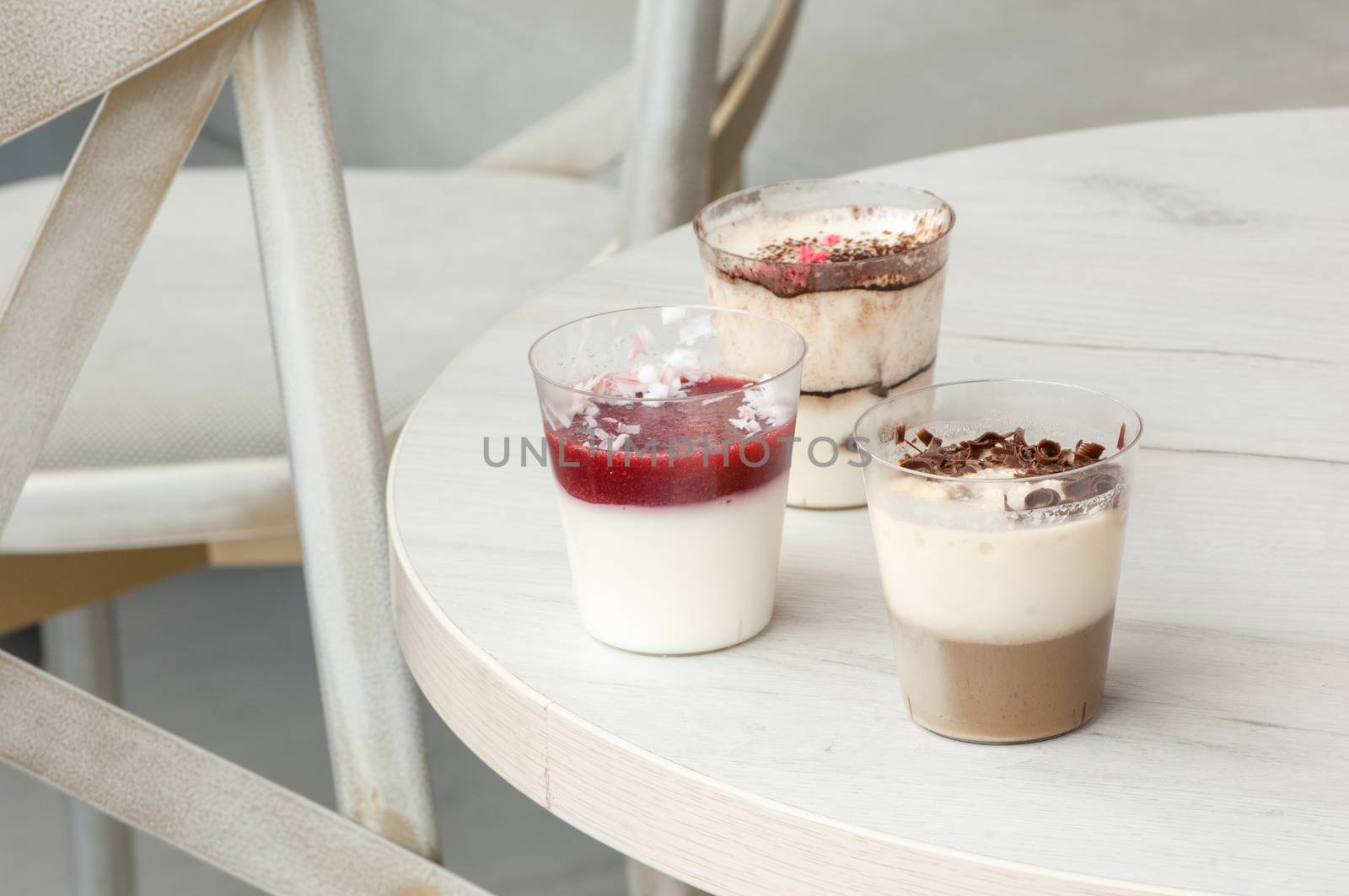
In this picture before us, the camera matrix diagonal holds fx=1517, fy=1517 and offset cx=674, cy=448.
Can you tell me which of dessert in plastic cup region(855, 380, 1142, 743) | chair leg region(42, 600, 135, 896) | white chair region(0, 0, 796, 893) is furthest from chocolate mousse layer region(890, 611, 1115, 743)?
chair leg region(42, 600, 135, 896)

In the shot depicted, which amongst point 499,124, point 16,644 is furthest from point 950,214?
point 499,124

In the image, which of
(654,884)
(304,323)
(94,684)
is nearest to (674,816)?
(304,323)

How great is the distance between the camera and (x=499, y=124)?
2.47 meters

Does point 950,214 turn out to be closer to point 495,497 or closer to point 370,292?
point 495,497

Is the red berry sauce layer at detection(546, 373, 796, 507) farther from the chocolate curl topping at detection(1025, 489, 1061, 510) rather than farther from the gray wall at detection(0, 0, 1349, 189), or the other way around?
the gray wall at detection(0, 0, 1349, 189)

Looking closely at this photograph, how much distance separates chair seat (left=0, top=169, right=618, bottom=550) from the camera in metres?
0.83

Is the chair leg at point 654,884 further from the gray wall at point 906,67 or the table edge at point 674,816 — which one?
the gray wall at point 906,67

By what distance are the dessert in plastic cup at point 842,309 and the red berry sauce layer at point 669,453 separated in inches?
2.8

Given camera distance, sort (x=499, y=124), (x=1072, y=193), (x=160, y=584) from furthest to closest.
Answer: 1. (x=499, y=124)
2. (x=160, y=584)
3. (x=1072, y=193)

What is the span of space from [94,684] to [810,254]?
2.87 feet

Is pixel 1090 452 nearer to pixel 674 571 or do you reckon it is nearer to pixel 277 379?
pixel 674 571

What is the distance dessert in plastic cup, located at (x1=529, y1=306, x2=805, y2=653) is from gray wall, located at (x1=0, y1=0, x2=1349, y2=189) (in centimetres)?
165

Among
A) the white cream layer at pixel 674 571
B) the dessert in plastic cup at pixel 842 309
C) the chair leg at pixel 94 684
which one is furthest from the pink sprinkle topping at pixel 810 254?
the chair leg at pixel 94 684

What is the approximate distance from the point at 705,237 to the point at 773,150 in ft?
5.74
